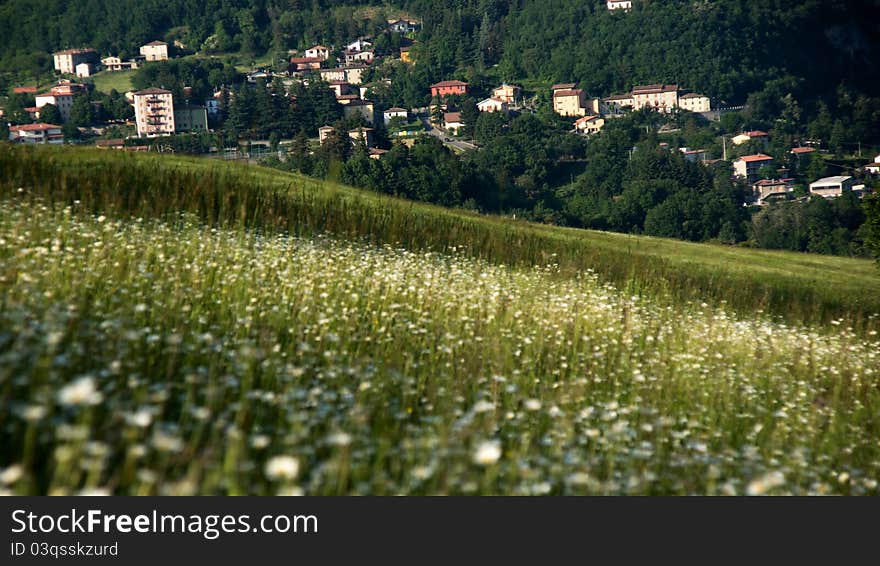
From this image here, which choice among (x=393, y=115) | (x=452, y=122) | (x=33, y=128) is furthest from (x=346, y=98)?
(x=33, y=128)

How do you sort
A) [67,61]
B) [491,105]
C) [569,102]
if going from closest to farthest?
[491,105]
[569,102]
[67,61]

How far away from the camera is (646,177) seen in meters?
116

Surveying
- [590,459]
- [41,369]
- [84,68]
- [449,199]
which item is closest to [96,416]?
[41,369]

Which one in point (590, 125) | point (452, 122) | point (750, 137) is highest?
point (452, 122)

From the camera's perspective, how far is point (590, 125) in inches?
6255

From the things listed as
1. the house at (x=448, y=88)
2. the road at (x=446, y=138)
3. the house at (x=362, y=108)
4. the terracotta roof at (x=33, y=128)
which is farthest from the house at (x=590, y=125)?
the terracotta roof at (x=33, y=128)

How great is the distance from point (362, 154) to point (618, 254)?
74.5m

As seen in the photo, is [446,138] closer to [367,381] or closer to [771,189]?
[771,189]

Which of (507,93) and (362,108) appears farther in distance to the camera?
(507,93)

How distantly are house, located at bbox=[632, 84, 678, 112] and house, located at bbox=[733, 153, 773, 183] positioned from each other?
139 ft

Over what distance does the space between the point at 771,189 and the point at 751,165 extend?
12106 mm

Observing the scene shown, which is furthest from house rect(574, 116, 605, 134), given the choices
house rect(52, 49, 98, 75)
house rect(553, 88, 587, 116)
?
house rect(52, 49, 98, 75)

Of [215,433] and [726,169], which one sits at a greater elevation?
[215,433]

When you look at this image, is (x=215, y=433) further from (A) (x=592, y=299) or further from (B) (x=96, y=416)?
(A) (x=592, y=299)
